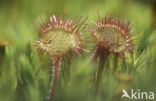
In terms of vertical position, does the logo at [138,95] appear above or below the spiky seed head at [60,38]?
below

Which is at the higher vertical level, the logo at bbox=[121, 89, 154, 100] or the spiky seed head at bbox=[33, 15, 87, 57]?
the spiky seed head at bbox=[33, 15, 87, 57]

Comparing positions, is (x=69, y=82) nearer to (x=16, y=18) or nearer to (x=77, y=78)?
(x=77, y=78)

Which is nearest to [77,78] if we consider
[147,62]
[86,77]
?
[86,77]

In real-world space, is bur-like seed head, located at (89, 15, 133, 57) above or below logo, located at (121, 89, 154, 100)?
above

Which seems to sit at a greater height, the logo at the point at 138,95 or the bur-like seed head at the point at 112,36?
the bur-like seed head at the point at 112,36
